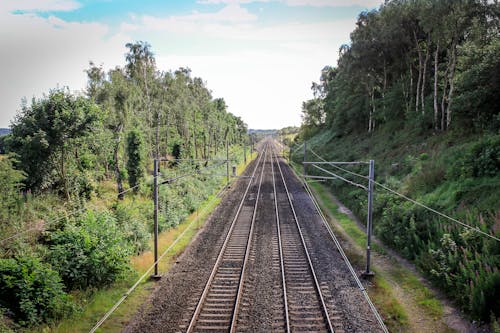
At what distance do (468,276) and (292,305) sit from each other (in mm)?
5871

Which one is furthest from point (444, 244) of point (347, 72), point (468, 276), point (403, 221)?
point (347, 72)

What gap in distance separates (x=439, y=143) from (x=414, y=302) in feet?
48.3

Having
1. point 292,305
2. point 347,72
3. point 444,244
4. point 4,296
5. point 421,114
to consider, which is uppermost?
point 347,72

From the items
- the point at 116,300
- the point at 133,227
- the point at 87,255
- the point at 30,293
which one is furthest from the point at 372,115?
the point at 30,293

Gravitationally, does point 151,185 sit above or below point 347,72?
below

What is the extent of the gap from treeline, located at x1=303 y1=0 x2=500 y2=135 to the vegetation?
7cm

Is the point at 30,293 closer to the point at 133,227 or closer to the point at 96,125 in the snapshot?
the point at 133,227

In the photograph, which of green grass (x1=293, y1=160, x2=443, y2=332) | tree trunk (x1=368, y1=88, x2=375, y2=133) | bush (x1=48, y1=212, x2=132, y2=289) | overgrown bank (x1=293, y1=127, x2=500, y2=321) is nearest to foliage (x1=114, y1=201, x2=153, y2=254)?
bush (x1=48, y1=212, x2=132, y2=289)

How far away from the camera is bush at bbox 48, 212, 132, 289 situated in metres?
12.1

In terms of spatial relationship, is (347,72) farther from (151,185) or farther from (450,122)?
(151,185)

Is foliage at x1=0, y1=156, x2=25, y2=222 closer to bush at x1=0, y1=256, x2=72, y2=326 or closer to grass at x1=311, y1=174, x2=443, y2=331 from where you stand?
bush at x1=0, y1=256, x2=72, y2=326

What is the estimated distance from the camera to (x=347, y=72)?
1494 inches

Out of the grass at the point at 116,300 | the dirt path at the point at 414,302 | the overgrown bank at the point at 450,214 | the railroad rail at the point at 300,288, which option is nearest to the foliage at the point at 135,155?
the grass at the point at 116,300

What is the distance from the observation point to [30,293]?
9.96 meters
